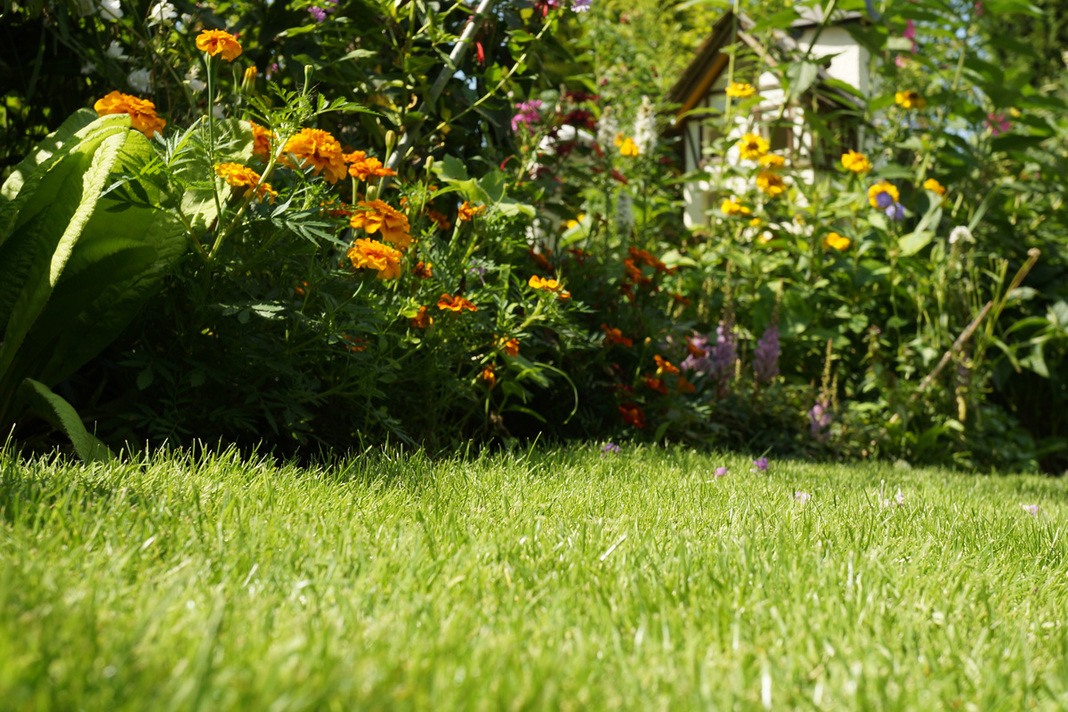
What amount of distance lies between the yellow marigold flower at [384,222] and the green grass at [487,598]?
22.9 inches

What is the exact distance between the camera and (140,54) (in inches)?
130

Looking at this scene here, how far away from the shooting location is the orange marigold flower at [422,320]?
2867 millimetres

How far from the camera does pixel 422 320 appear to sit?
288 centimetres

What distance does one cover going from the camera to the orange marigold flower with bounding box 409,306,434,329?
287 cm

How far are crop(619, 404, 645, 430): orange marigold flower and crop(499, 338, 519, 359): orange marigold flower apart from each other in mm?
771

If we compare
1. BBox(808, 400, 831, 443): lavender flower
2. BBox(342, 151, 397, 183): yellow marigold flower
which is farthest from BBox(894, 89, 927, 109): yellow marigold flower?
BBox(342, 151, 397, 183): yellow marigold flower

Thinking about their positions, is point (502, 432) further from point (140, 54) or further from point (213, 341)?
point (140, 54)

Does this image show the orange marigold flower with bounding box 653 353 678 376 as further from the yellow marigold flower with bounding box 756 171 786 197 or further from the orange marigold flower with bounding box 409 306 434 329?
the yellow marigold flower with bounding box 756 171 786 197

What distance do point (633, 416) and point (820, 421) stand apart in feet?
4.51

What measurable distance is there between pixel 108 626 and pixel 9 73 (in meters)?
2.74

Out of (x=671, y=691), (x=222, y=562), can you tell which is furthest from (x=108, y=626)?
(x=671, y=691)

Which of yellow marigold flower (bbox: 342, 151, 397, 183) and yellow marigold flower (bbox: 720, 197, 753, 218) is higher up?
yellow marigold flower (bbox: 342, 151, 397, 183)

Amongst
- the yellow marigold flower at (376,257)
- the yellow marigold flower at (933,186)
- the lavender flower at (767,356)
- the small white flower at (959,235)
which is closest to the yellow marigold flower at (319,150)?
→ the yellow marigold flower at (376,257)

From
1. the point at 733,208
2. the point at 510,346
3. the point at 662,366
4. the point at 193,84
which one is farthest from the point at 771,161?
the point at 193,84
